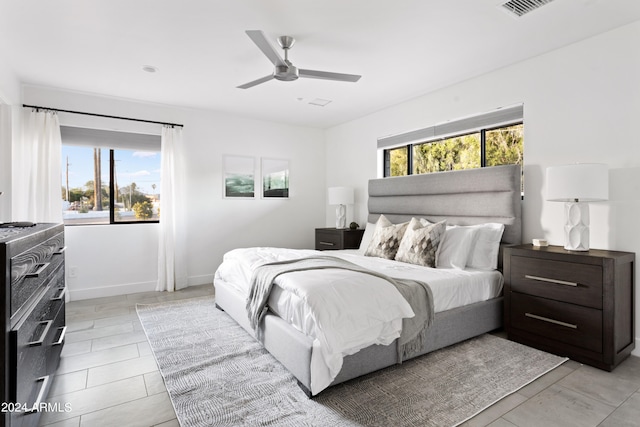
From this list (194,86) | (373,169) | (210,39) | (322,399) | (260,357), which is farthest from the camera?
(373,169)

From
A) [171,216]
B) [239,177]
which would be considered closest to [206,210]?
[171,216]

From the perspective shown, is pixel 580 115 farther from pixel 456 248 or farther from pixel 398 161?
pixel 398 161

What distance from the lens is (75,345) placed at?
295 cm

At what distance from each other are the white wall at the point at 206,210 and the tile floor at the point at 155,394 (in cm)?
174

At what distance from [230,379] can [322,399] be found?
0.68m

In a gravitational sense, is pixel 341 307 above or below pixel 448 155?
below

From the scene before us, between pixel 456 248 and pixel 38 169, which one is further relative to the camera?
pixel 38 169

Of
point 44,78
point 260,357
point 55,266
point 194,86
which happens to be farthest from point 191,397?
point 44,78

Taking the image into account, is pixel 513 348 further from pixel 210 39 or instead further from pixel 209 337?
pixel 210 39

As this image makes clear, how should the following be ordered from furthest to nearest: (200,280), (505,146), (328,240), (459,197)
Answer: (328,240)
(200,280)
(459,197)
(505,146)

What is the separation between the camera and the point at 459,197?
384 cm

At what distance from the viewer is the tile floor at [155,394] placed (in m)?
1.91

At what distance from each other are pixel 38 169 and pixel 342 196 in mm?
3924

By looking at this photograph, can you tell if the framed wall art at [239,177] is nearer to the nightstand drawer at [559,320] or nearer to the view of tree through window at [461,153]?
the view of tree through window at [461,153]
